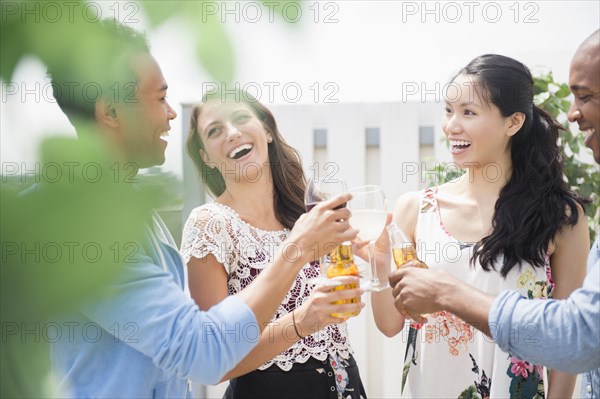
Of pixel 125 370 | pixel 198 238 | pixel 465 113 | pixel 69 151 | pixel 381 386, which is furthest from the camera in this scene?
pixel 381 386

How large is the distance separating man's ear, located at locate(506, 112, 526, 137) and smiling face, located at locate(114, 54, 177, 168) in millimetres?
1954

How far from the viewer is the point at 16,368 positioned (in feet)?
1.26

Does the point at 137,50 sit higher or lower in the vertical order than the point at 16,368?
higher

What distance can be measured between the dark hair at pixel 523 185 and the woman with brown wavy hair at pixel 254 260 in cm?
55

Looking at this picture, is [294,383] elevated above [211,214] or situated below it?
below

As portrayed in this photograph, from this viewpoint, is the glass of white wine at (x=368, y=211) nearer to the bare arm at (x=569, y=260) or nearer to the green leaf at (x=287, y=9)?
the bare arm at (x=569, y=260)

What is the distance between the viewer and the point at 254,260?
6.50ft

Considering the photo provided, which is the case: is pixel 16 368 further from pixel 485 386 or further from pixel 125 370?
pixel 485 386

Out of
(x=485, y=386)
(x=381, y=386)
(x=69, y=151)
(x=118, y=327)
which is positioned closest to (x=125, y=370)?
(x=118, y=327)

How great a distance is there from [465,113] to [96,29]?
1.91 metres

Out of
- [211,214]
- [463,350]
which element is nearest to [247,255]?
[211,214]

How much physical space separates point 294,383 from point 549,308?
36.1 inches

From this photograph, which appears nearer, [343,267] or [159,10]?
[159,10]

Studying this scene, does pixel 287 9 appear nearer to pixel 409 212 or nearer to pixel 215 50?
pixel 215 50
